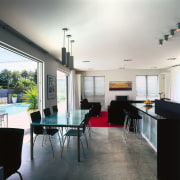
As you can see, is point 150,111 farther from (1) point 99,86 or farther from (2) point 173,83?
(1) point 99,86

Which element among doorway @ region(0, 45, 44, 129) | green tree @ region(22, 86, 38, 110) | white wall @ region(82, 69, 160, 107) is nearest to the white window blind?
white wall @ region(82, 69, 160, 107)

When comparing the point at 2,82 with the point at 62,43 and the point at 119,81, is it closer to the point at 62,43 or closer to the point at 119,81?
the point at 62,43

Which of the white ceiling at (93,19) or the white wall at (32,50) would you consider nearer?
the white ceiling at (93,19)

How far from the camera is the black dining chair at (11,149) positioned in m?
1.63

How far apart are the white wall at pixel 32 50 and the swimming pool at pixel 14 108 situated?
2.38ft

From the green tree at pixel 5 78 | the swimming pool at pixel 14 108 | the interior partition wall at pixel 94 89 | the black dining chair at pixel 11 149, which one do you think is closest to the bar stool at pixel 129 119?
the black dining chair at pixel 11 149

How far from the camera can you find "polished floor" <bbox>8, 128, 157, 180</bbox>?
222cm

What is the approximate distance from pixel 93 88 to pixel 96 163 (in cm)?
708

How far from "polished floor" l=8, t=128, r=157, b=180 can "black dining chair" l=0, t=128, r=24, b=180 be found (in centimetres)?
71

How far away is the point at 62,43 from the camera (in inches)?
151

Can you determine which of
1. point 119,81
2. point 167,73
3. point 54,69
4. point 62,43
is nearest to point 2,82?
point 62,43

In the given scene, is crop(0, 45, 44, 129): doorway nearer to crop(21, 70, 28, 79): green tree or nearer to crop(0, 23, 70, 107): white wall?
crop(21, 70, 28, 79): green tree

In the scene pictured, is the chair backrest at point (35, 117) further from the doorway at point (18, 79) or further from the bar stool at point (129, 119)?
the bar stool at point (129, 119)

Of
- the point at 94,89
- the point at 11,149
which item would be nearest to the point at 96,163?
the point at 11,149
